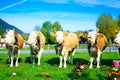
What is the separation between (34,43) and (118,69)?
27.8 feet

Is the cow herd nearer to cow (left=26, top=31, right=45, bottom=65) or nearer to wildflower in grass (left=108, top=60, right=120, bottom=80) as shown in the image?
cow (left=26, top=31, right=45, bottom=65)

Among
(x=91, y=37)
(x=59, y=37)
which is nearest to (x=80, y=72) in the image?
(x=91, y=37)

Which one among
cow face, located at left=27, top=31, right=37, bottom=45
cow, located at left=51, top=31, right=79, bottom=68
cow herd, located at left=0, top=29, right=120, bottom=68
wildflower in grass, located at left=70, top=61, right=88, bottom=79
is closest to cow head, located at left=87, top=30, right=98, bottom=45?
cow herd, located at left=0, top=29, right=120, bottom=68

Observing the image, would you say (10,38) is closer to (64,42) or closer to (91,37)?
(64,42)

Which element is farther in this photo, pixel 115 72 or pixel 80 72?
pixel 80 72

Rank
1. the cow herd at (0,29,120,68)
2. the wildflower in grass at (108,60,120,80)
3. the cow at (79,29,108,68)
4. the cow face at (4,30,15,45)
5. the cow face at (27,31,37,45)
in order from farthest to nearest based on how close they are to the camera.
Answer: the cow face at (27,31,37,45)
the cow face at (4,30,15,45)
the cow herd at (0,29,120,68)
the cow at (79,29,108,68)
the wildflower in grass at (108,60,120,80)

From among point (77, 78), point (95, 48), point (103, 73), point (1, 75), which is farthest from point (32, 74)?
point (95, 48)

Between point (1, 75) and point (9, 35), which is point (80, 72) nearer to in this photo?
point (1, 75)

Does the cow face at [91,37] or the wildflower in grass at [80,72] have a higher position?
the cow face at [91,37]

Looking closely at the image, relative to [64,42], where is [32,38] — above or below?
above

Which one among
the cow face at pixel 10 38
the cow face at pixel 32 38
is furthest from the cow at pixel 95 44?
the cow face at pixel 10 38

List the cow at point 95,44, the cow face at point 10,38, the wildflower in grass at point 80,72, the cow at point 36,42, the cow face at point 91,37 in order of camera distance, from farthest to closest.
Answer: the cow at point 36,42
the cow face at point 10,38
the cow at point 95,44
the cow face at point 91,37
the wildflower in grass at point 80,72

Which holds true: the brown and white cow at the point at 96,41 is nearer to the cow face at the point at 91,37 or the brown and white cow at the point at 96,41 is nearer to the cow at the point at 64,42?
the cow face at the point at 91,37

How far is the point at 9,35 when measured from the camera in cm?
1852
